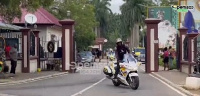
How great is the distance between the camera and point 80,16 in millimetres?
52562

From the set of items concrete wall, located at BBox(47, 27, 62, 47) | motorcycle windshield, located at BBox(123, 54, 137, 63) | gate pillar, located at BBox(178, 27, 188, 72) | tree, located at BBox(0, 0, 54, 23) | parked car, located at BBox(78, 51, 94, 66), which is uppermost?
tree, located at BBox(0, 0, 54, 23)

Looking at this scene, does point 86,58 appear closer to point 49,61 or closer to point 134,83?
point 49,61

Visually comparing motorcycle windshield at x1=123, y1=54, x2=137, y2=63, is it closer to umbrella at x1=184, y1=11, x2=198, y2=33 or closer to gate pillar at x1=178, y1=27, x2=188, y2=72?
gate pillar at x1=178, y1=27, x2=188, y2=72

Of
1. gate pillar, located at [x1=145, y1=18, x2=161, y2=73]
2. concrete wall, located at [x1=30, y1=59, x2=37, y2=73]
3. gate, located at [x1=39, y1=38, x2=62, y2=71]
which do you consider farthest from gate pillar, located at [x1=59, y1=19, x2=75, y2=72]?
gate pillar, located at [x1=145, y1=18, x2=161, y2=73]

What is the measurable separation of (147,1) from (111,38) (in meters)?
32.6

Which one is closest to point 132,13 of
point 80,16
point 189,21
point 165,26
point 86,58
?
point 165,26

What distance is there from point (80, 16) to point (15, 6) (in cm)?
3045

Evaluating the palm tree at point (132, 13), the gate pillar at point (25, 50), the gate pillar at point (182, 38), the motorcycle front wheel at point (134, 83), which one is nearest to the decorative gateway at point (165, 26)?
the palm tree at point (132, 13)

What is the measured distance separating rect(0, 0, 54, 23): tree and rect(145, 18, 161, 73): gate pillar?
830 centimetres

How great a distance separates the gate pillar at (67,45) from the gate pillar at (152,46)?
16.3 ft

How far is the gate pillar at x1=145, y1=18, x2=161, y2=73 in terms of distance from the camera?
29188 mm

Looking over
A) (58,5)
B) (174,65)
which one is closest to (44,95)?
(174,65)

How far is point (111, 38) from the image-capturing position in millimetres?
114312

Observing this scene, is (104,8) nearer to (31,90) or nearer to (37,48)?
(37,48)
